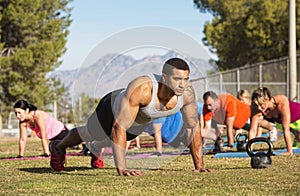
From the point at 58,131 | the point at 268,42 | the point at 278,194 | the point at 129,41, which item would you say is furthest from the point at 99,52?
the point at 268,42

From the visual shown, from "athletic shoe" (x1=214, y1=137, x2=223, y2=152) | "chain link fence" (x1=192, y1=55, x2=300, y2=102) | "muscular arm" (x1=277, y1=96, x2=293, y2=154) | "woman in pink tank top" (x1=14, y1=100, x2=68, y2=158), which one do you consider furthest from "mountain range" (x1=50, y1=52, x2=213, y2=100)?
"chain link fence" (x1=192, y1=55, x2=300, y2=102)

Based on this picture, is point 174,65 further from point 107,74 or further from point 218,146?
point 218,146

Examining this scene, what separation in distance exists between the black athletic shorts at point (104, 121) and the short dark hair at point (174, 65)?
870 mm

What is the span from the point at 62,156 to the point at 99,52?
1.74 metres

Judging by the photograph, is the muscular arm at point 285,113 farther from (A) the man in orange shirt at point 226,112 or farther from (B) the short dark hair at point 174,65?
(B) the short dark hair at point 174,65

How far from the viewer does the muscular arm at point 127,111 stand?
725cm

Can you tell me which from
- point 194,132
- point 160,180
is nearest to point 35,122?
point 194,132

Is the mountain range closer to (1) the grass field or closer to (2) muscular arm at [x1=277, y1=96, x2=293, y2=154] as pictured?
(1) the grass field

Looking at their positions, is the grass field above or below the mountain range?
below

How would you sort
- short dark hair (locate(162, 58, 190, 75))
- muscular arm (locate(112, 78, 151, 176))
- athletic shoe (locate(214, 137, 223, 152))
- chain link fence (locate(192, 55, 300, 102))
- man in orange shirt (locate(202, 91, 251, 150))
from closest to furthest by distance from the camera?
short dark hair (locate(162, 58, 190, 75)) < muscular arm (locate(112, 78, 151, 176)) < athletic shoe (locate(214, 137, 223, 152)) < man in orange shirt (locate(202, 91, 251, 150)) < chain link fence (locate(192, 55, 300, 102))

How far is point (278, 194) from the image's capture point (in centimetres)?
595

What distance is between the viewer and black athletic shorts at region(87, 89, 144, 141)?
25.6 feet

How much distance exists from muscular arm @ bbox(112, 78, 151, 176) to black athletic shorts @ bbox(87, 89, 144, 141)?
335 millimetres

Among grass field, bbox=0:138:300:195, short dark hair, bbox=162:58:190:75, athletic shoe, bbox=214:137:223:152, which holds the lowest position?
grass field, bbox=0:138:300:195
